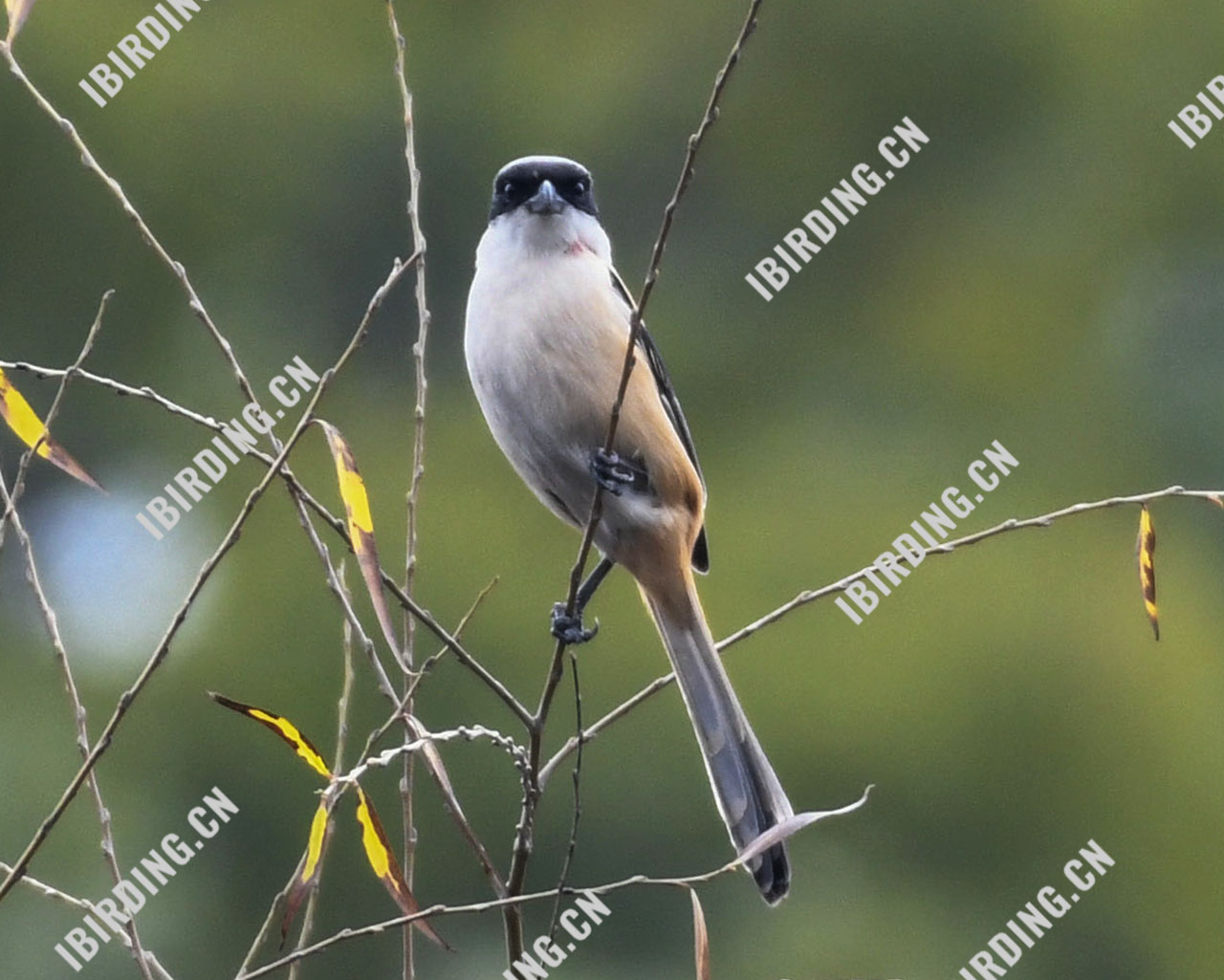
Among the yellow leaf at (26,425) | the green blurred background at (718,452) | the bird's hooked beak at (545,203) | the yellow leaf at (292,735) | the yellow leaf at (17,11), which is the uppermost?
the yellow leaf at (17,11)

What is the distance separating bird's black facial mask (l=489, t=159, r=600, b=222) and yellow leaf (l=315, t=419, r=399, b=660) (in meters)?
1.23

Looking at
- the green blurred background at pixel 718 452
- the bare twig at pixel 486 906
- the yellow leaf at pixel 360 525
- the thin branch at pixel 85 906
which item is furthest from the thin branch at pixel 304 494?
the green blurred background at pixel 718 452

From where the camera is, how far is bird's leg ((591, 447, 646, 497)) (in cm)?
287

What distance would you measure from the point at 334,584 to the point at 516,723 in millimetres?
5832

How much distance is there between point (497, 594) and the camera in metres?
8.52

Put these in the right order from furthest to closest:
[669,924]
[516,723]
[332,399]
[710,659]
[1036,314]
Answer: [1036,314] < [332,399] < [669,924] < [516,723] < [710,659]

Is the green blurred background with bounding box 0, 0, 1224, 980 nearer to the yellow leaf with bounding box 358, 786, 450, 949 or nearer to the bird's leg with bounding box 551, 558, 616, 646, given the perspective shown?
the bird's leg with bounding box 551, 558, 616, 646

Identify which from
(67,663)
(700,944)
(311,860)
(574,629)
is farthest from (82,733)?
(574,629)

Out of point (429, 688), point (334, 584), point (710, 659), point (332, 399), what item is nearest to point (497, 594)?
point (429, 688)

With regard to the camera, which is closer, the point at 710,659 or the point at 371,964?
the point at 710,659

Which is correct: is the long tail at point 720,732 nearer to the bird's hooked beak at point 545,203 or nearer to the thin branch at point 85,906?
the bird's hooked beak at point 545,203

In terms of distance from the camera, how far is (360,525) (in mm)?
2029

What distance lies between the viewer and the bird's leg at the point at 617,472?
2.87m

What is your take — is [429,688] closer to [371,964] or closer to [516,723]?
[516,723]
